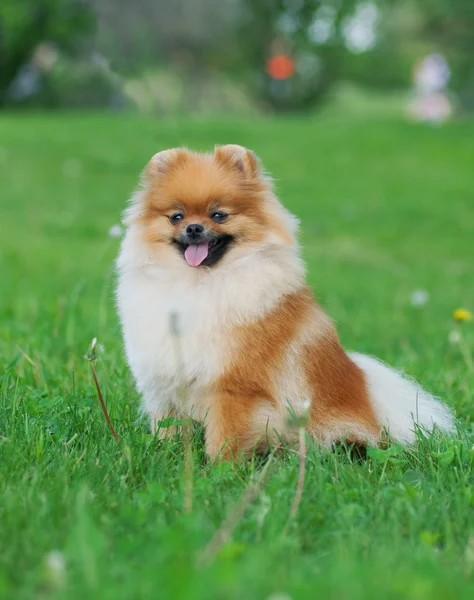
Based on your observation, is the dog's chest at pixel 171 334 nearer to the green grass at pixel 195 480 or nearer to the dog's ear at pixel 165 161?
the green grass at pixel 195 480

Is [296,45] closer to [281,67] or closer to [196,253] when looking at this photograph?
[281,67]

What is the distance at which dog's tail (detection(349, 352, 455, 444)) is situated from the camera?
322cm

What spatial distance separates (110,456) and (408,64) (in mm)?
34963

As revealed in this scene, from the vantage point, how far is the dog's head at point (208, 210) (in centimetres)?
311

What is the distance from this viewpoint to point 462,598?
1817mm

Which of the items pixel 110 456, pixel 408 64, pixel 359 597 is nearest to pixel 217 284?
pixel 110 456

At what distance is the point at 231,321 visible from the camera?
9.91 feet

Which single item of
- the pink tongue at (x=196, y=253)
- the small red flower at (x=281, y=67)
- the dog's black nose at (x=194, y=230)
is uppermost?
the dog's black nose at (x=194, y=230)

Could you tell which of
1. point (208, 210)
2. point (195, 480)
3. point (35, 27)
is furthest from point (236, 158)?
point (35, 27)

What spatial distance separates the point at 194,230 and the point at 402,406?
1.06 metres

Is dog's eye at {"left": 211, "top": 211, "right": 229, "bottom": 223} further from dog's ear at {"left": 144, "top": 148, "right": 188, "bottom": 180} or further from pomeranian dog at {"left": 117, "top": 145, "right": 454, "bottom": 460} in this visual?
dog's ear at {"left": 144, "top": 148, "right": 188, "bottom": 180}

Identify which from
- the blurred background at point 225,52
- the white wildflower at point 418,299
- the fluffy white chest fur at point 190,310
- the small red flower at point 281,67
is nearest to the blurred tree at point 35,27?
the blurred background at point 225,52

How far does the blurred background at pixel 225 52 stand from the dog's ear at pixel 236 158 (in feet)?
58.4

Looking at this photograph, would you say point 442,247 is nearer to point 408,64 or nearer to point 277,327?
point 277,327
